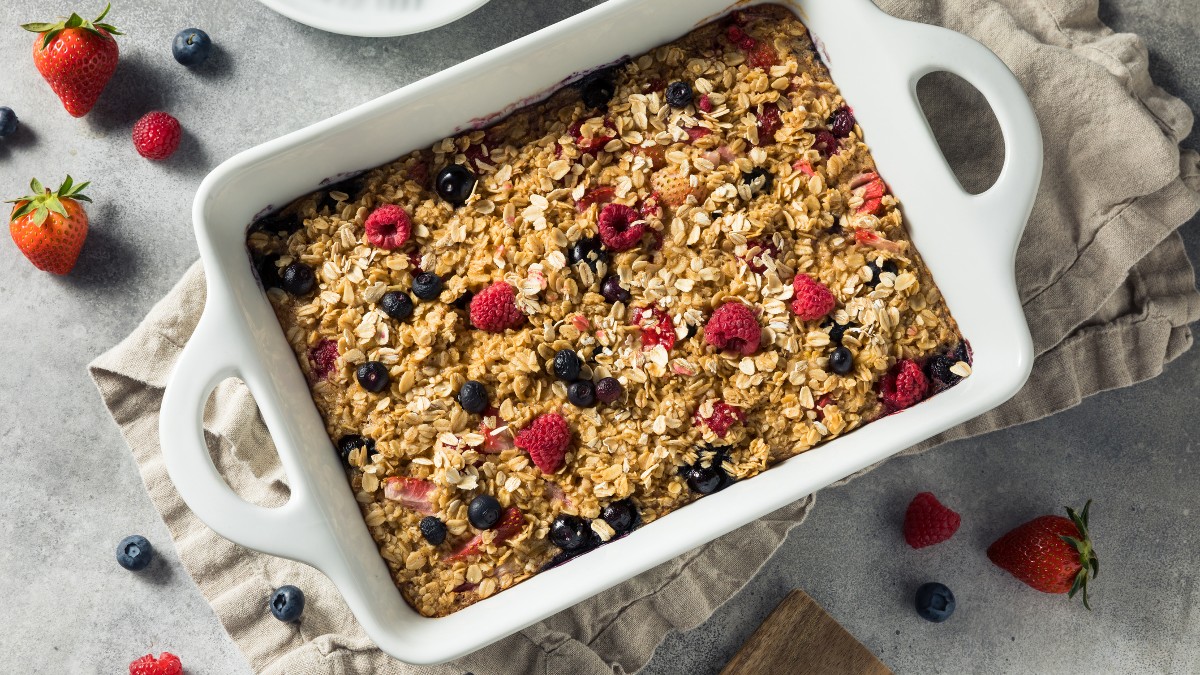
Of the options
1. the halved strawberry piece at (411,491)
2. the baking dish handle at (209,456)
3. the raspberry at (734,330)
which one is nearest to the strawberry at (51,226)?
the baking dish handle at (209,456)

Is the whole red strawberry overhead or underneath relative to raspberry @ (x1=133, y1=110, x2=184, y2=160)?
underneath

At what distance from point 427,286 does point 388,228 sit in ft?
0.43

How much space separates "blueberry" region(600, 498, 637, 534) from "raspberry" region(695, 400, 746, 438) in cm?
20

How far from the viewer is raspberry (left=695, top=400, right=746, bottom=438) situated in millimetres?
1703

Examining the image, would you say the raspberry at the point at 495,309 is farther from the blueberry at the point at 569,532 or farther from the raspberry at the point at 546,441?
the blueberry at the point at 569,532

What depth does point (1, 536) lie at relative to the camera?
203 centimetres

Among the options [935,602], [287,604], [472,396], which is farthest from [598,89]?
[935,602]

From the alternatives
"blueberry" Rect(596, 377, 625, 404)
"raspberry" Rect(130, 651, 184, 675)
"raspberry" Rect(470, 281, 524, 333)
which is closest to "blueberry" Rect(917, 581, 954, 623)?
"blueberry" Rect(596, 377, 625, 404)

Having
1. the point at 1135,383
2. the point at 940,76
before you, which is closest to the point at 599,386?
the point at 940,76

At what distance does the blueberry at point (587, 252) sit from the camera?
171 centimetres

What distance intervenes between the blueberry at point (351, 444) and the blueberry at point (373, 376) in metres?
0.09

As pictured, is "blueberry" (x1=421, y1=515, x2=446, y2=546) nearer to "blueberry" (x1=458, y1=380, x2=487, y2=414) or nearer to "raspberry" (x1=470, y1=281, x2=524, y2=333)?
"blueberry" (x1=458, y1=380, x2=487, y2=414)

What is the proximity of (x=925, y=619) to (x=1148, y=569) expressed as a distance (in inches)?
21.1

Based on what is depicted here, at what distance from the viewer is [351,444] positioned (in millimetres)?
1704
